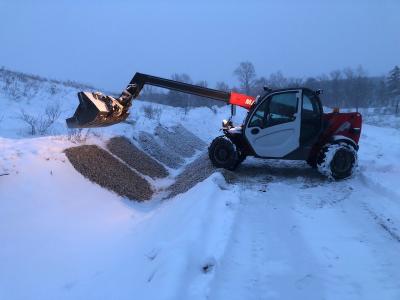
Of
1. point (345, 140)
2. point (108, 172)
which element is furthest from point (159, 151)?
point (345, 140)

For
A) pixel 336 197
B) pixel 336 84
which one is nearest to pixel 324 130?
pixel 336 197

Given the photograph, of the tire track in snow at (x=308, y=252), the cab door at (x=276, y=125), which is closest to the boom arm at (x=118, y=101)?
the cab door at (x=276, y=125)

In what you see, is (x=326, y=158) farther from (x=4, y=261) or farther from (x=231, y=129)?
(x=4, y=261)

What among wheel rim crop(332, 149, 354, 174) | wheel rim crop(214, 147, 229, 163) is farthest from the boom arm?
wheel rim crop(332, 149, 354, 174)

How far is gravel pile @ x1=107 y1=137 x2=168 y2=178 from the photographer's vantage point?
12898mm

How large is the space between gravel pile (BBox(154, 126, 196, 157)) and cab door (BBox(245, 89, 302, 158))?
7602mm

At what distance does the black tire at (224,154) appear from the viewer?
1086cm

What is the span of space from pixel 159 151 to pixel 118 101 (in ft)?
19.1

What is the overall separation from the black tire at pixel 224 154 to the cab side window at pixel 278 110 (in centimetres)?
96

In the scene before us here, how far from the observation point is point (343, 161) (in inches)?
384

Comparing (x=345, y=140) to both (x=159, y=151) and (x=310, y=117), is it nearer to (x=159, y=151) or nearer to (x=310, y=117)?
(x=310, y=117)

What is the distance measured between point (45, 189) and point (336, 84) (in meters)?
86.5

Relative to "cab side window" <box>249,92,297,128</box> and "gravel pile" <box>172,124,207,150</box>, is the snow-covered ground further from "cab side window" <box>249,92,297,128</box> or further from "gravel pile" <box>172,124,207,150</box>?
"gravel pile" <box>172,124,207,150</box>

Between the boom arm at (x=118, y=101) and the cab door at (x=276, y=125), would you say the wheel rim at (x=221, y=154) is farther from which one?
the boom arm at (x=118, y=101)
